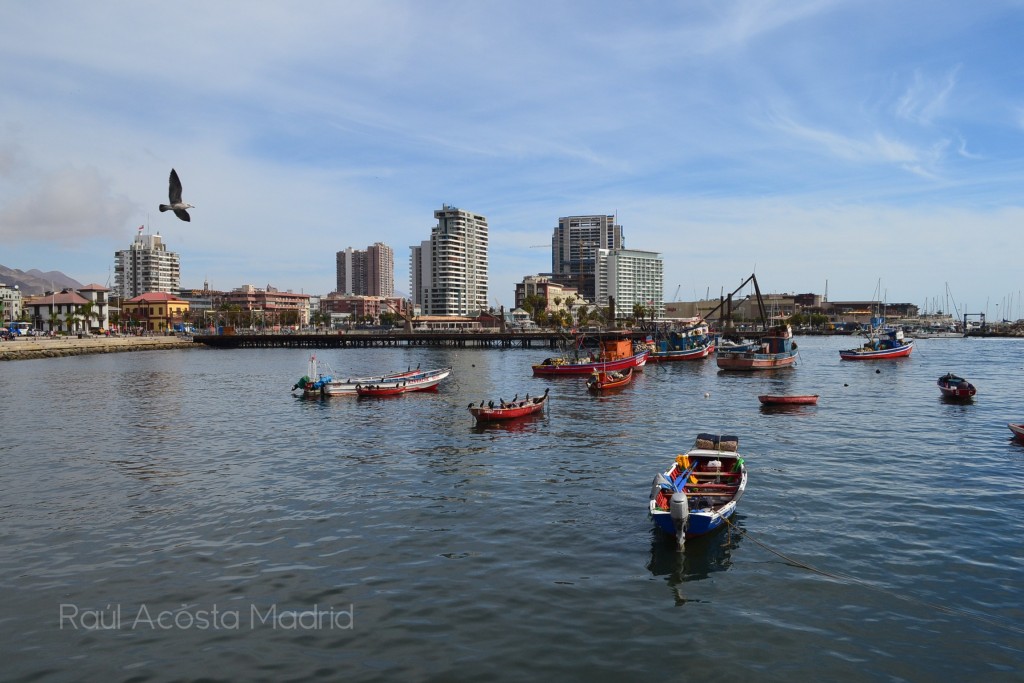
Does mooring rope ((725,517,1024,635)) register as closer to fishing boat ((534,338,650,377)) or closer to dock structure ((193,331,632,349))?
fishing boat ((534,338,650,377))

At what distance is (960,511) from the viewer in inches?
1041

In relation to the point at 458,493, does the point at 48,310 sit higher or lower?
higher

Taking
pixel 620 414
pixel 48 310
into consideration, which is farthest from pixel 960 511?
pixel 48 310

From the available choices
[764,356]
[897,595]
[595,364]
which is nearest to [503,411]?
[897,595]

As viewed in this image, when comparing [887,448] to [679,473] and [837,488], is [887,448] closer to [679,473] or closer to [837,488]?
[837,488]

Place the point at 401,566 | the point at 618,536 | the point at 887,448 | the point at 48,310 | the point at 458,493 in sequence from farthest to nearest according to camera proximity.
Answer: the point at 48,310 < the point at 887,448 < the point at 458,493 < the point at 618,536 < the point at 401,566

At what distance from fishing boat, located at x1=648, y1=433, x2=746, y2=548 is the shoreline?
132783 millimetres

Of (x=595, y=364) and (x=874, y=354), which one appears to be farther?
(x=874, y=354)

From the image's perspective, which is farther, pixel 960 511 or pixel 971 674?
pixel 960 511

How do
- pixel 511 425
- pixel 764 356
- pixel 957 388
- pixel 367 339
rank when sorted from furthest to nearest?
pixel 367 339, pixel 764 356, pixel 957 388, pixel 511 425

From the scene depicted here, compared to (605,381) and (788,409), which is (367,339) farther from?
(788,409)

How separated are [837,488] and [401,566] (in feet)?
68.0

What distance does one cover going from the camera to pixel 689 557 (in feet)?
70.7

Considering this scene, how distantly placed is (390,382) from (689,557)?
5246 cm
